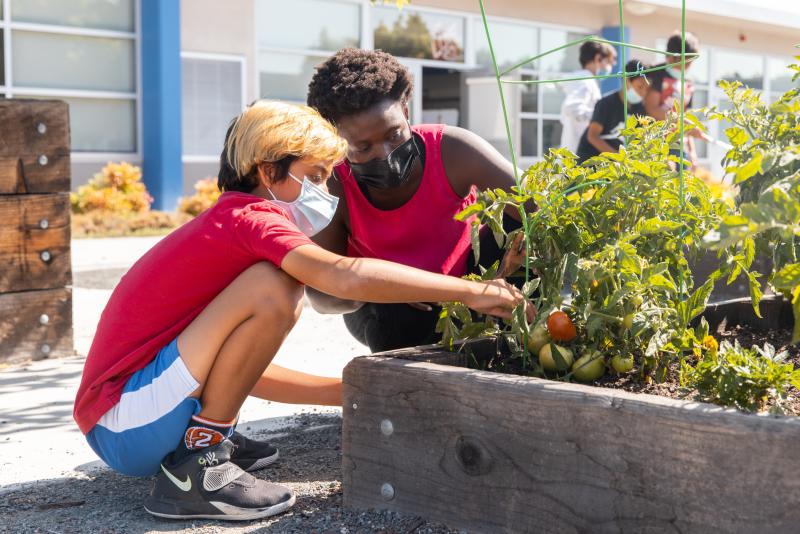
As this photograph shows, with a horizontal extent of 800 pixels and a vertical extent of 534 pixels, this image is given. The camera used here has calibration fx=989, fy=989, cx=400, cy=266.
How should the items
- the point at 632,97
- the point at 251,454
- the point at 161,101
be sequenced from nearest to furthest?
the point at 251,454 → the point at 632,97 → the point at 161,101

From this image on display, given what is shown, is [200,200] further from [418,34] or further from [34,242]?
[34,242]

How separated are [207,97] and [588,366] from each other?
12078 mm

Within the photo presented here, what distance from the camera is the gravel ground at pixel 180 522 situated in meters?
2.37

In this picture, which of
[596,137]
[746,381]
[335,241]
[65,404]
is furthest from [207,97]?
[746,381]

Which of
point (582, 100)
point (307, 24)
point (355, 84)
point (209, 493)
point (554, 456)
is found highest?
point (307, 24)

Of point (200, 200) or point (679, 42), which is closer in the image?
point (679, 42)

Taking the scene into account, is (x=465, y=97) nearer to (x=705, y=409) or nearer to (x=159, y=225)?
(x=159, y=225)

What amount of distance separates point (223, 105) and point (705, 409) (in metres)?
12.7

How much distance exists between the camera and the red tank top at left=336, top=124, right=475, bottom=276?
3.19 metres

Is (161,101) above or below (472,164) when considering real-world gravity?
above

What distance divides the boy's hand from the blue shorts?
73cm

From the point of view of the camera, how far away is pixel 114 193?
472 inches

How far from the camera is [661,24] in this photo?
1973 centimetres

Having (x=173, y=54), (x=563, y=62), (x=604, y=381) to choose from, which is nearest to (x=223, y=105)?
(x=173, y=54)
